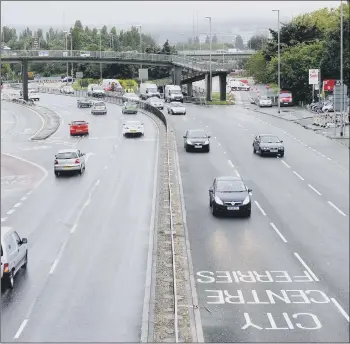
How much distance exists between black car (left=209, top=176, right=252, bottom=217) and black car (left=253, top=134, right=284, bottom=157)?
1938 centimetres

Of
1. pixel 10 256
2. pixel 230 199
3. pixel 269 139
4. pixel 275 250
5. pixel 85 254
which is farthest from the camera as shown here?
pixel 269 139

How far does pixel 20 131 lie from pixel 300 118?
103 ft

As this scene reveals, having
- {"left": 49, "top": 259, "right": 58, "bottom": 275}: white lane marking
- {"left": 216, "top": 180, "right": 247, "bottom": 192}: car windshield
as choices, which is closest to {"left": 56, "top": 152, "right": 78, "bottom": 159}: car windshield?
{"left": 216, "top": 180, "right": 247, "bottom": 192}: car windshield

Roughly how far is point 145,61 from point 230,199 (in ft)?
323

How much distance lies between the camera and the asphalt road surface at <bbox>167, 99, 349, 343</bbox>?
18.8 metres

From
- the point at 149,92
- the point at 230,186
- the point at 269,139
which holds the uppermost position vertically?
the point at 149,92

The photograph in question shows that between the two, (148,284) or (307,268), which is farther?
(307,268)

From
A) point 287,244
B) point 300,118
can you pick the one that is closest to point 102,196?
point 287,244

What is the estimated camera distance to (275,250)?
28609 mm

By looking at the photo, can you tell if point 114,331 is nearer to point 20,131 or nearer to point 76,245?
point 76,245

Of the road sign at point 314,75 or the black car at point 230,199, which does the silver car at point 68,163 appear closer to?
the black car at point 230,199

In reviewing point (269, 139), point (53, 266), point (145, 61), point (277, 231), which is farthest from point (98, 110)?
point (53, 266)

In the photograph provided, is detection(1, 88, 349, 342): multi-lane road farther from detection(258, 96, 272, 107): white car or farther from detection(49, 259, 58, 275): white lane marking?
detection(258, 96, 272, 107): white car

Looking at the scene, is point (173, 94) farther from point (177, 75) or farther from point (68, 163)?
point (68, 163)
